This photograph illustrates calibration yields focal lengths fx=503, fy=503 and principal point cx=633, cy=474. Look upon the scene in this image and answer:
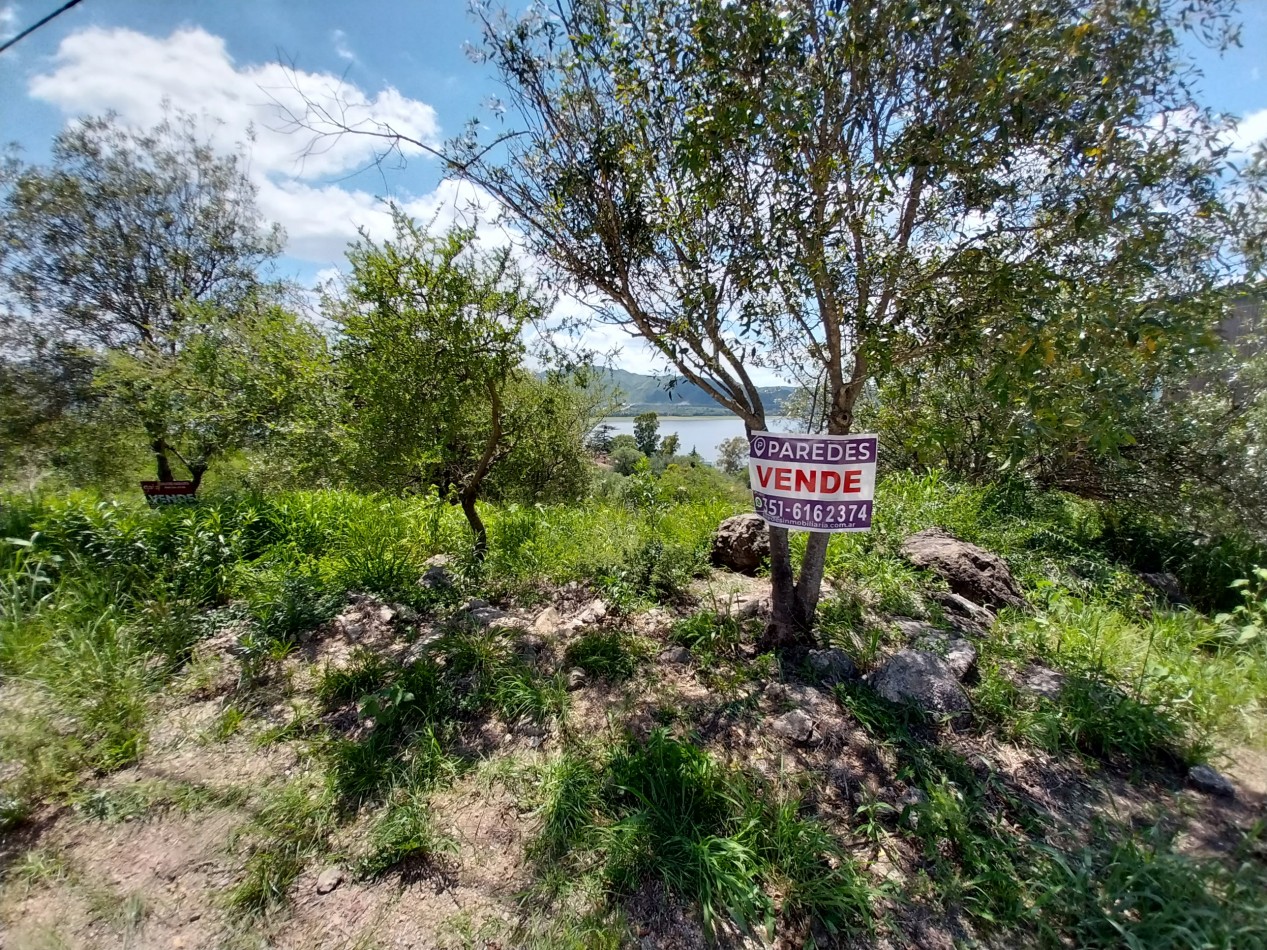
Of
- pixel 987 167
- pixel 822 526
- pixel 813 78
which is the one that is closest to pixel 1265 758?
pixel 822 526

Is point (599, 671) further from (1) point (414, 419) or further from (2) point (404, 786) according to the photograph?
(1) point (414, 419)

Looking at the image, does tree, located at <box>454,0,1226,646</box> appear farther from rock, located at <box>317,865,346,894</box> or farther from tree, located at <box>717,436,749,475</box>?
tree, located at <box>717,436,749,475</box>

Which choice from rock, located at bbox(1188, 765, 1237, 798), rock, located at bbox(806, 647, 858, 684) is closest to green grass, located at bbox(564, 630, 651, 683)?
rock, located at bbox(806, 647, 858, 684)

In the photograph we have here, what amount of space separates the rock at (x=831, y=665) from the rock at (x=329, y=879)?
2464 millimetres

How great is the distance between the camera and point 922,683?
2.80 meters

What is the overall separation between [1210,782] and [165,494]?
27.5 ft

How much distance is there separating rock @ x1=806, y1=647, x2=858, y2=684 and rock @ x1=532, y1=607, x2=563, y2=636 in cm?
174

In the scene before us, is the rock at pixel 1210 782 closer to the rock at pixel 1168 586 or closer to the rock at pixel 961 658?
the rock at pixel 961 658

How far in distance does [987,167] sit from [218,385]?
6649mm

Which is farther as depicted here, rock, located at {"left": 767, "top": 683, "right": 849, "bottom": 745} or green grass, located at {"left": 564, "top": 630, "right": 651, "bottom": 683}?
green grass, located at {"left": 564, "top": 630, "right": 651, "bottom": 683}

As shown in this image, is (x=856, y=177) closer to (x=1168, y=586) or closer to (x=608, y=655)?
(x=608, y=655)

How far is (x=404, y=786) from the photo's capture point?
2.37 meters

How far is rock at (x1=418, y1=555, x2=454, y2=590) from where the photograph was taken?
4156 mm

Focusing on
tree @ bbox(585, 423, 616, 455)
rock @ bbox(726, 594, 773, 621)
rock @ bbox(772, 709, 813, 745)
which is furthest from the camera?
tree @ bbox(585, 423, 616, 455)
